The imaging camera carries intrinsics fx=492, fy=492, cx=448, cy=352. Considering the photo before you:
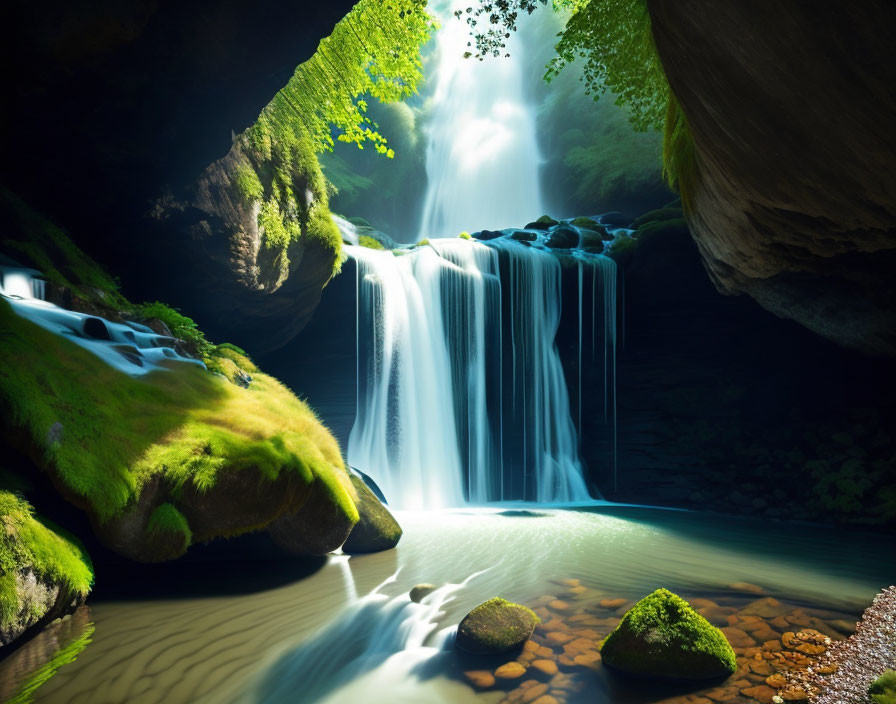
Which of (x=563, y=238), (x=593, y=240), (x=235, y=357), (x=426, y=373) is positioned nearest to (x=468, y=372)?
(x=426, y=373)

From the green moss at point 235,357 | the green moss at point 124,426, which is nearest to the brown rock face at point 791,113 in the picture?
the green moss at point 124,426

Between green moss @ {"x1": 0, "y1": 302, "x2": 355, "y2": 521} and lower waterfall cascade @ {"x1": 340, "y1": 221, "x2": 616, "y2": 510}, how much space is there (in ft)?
25.2

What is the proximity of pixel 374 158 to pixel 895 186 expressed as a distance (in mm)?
31637

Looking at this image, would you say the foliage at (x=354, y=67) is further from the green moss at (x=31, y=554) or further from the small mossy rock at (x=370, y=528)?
the green moss at (x=31, y=554)

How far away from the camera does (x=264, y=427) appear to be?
4.96 metres

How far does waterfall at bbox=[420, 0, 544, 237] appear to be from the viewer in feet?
100

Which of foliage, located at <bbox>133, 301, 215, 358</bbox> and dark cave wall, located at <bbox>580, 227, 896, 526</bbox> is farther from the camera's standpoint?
dark cave wall, located at <bbox>580, 227, 896, 526</bbox>

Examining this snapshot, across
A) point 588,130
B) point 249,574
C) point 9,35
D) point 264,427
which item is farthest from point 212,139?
point 588,130

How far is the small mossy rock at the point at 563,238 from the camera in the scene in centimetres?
1609

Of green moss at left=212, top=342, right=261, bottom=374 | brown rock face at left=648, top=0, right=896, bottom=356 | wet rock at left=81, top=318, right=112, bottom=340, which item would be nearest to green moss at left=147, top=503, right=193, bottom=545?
wet rock at left=81, top=318, right=112, bottom=340

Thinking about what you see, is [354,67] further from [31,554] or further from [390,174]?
[390,174]

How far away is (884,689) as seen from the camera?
2.59m

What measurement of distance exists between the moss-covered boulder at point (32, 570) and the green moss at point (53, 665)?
0.23m

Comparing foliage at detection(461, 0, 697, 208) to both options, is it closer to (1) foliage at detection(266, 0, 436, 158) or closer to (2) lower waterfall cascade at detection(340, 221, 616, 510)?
(1) foliage at detection(266, 0, 436, 158)
